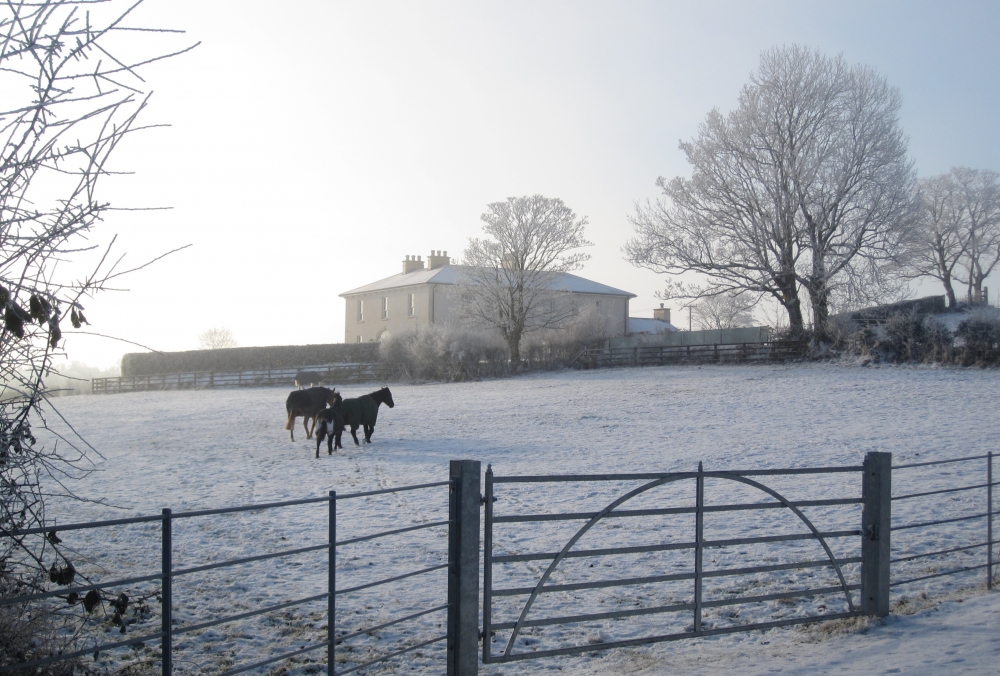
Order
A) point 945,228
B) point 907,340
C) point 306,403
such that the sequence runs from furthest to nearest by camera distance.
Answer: point 945,228
point 907,340
point 306,403

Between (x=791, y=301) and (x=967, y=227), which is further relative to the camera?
(x=967, y=227)

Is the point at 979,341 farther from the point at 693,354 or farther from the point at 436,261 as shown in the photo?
the point at 436,261

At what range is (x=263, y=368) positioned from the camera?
149ft

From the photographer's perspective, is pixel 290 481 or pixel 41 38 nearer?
pixel 41 38

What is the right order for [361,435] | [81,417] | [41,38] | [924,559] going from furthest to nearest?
1. [81,417]
2. [361,435]
3. [924,559]
4. [41,38]

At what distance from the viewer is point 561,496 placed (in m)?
12.6

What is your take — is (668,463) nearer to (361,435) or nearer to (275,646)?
(361,435)

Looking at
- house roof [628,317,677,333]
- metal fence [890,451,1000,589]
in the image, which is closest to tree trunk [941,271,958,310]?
house roof [628,317,677,333]

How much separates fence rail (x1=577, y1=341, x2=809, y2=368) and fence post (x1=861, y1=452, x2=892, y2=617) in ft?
92.3

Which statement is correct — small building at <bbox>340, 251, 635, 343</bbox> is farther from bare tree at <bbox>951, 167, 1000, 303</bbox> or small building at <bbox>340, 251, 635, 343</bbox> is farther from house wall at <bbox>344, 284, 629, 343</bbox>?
bare tree at <bbox>951, 167, 1000, 303</bbox>

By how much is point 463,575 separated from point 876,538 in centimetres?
369

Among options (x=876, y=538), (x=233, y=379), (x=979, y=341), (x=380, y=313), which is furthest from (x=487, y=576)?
(x=380, y=313)

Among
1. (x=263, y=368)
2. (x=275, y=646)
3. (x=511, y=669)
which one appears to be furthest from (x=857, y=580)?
(x=263, y=368)

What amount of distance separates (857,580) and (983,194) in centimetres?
4871
